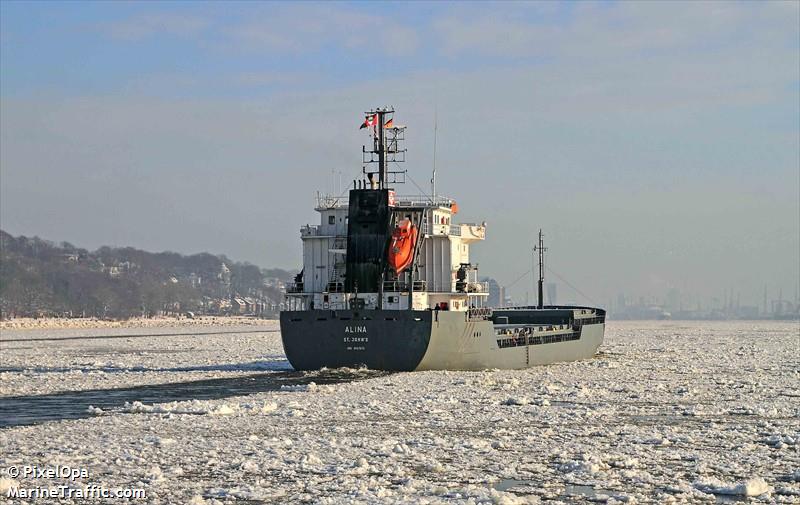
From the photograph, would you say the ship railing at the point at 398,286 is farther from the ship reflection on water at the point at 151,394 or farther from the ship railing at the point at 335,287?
the ship reflection on water at the point at 151,394

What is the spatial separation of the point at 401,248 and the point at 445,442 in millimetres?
15974

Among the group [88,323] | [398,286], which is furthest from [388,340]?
[88,323]

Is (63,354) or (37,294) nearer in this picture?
(63,354)

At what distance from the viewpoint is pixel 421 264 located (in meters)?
34.9

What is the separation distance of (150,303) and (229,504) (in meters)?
168

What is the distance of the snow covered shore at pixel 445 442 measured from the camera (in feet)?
44.4

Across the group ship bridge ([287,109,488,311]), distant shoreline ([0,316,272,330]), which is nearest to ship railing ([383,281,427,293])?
ship bridge ([287,109,488,311])

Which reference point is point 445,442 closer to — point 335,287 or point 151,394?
point 151,394

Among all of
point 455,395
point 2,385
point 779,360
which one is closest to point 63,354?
point 2,385

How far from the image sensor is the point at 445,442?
683 inches

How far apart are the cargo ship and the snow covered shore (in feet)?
5.93

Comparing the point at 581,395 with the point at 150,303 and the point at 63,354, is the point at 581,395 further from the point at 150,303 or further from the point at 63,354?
the point at 150,303

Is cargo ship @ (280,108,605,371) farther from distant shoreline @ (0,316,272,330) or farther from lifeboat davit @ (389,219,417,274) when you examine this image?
distant shoreline @ (0,316,272,330)

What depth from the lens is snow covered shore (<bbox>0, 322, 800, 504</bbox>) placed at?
44.4ft
